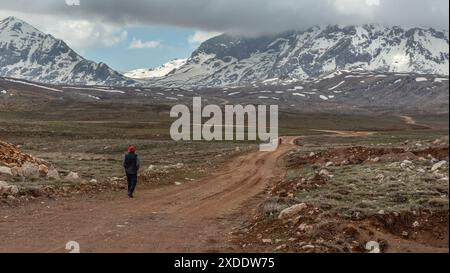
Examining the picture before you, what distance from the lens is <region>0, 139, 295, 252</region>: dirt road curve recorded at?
14341 mm

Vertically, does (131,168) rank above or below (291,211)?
above

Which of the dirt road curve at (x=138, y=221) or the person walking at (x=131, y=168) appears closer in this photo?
the dirt road curve at (x=138, y=221)

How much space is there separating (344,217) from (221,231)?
12.6ft

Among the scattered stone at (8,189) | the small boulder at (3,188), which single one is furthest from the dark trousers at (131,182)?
the small boulder at (3,188)

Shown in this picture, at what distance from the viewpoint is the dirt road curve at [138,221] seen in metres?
14.3

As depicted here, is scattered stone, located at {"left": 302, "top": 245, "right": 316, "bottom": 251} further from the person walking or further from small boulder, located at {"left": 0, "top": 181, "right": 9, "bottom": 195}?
small boulder, located at {"left": 0, "top": 181, "right": 9, "bottom": 195}

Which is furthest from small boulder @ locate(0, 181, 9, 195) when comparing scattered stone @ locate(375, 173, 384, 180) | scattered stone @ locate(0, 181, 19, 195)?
scattered stone @ locate(375, 173, 384, 180)

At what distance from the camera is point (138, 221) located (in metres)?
18.0

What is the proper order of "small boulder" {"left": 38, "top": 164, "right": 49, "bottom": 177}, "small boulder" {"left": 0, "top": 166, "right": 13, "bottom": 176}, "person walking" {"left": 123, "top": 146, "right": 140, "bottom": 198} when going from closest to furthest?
1. "person walking" {"left": 123, "top": 146, "right": 140, "bottom": 198}
2. "small boulder" {"left": 0, "top": 166, "right": 13, "bottom": 176}
3. "small boulder" {"left": 38, "top": 164, "right": 49, "bottom": 177}

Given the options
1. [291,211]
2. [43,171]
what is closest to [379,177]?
[291,211]

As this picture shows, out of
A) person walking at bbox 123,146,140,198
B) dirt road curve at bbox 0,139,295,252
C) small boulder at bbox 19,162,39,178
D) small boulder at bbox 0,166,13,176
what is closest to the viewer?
dirt road curve at bbox 0,139,295,252

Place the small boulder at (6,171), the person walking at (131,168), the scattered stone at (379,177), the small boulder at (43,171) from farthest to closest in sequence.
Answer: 1. the small boulder at (43,171)
2. the small boulder at (6,171)
3. the person walking at (131,168)
4. the scattered stone at (379,177)

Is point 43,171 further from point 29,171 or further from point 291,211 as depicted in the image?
point 291,211

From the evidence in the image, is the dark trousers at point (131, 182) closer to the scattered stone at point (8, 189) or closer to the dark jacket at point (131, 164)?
the dark jacket at point (131, 164)
